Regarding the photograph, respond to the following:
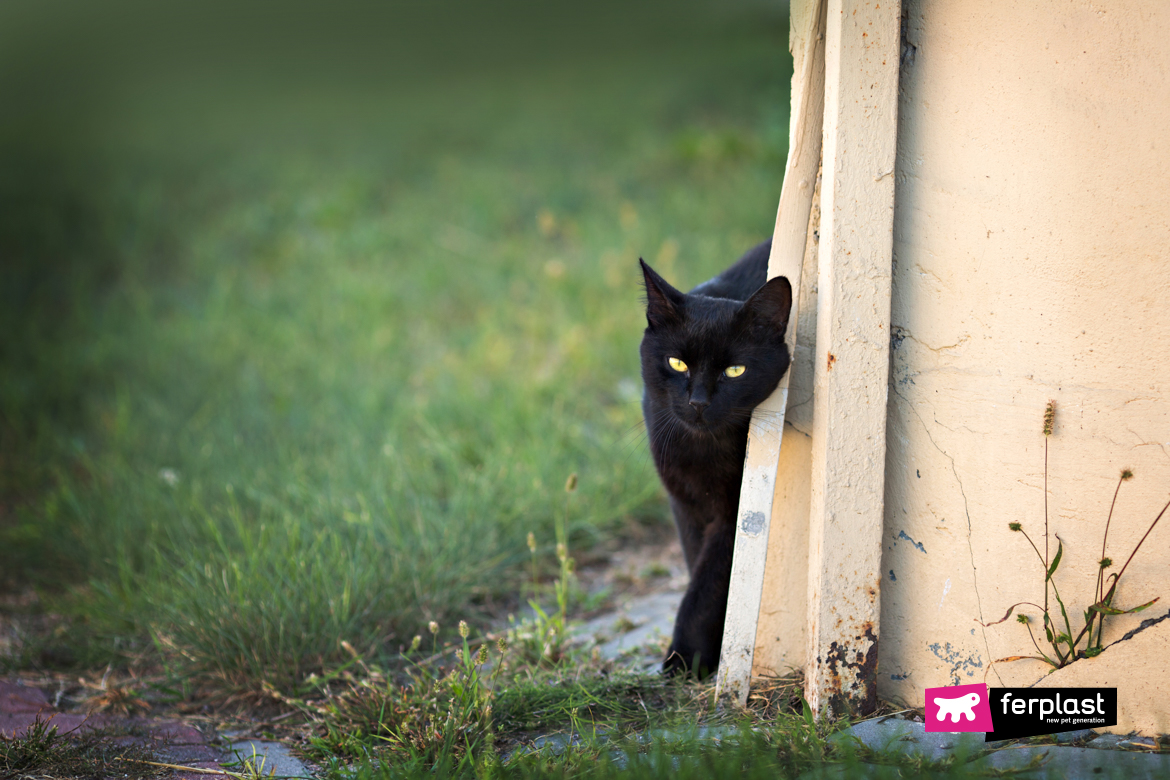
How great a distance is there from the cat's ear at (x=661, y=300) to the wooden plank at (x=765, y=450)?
226mm

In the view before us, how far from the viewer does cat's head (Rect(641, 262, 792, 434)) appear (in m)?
1.77

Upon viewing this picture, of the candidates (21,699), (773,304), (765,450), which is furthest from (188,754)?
(773,304)

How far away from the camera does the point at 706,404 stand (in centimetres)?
180

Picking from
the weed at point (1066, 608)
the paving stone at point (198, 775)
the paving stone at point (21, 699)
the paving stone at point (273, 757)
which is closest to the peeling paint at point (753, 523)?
the weed at point (1066, 608)

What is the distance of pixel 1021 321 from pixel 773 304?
0.47 m

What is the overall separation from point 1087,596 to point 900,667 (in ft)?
1.24

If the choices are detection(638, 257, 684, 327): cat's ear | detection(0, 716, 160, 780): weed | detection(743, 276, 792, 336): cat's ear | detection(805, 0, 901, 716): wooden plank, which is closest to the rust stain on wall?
detection(805, 0, 901, 716): wooden plank

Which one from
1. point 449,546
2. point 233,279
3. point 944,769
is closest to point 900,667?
point 944,769

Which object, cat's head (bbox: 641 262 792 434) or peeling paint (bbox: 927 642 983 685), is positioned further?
cat's head (bbox: 641 262 792 434)

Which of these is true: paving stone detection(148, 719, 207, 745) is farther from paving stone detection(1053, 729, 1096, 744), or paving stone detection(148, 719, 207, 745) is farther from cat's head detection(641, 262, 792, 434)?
paving stone detection(1053, 729, 1096, 744)

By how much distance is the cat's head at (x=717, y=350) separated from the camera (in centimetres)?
177

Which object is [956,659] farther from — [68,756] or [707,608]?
[68,756]

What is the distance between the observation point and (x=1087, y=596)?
154cm

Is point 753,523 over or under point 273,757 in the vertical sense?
over
